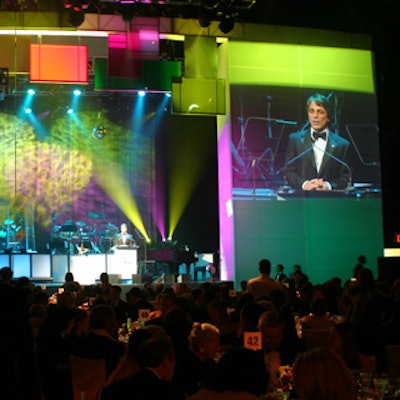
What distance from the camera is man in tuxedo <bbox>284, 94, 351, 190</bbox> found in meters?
16.0

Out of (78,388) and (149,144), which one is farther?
(149,144)

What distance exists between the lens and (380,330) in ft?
18.9

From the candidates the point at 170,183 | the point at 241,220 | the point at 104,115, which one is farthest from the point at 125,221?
the point at 241,220

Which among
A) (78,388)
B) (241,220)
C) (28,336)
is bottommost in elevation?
(78,388)

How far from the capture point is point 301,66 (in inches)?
643

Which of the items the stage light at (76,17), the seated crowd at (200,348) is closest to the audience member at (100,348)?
the seated crowd at (200,348)

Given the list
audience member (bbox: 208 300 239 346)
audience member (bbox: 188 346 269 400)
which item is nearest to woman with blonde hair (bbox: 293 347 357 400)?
audience member (bbox: 188 346 269 400)

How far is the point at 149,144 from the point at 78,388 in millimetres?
17379

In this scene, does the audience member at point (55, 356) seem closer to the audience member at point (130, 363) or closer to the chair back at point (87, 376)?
the chair back at point (87, 376)

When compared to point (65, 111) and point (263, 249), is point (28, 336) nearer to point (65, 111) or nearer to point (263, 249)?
point (263, 249)

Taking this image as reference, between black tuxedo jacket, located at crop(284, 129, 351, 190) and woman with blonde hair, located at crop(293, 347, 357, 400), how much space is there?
1312 cm

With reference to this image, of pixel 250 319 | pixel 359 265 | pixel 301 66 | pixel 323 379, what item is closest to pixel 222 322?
pixel 250 319

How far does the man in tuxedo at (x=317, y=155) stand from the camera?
16016 mm

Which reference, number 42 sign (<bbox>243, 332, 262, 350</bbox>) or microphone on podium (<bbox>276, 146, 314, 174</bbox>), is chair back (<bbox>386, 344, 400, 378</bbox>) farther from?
microphone on podium (<bbox>276, 146, 314, 174</bbox>)
